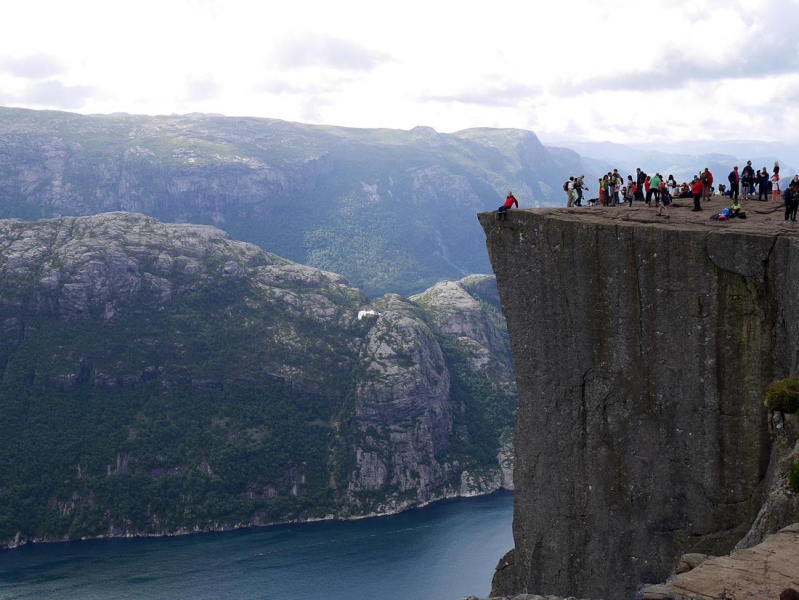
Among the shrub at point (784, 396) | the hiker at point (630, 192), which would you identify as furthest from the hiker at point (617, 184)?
the shrub at point (784, 396)

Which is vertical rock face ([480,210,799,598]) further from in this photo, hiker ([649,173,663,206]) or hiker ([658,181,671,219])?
hiker ([649,173,663,206])

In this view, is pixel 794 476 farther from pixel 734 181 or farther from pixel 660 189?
pixel 734 181

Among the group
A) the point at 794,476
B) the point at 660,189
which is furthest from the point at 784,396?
the point at 660,189

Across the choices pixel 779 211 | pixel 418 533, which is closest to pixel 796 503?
pixel 779 211

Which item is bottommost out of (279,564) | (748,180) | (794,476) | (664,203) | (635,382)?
(279,564)

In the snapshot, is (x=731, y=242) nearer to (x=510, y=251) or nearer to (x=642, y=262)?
(x=642, y=262)

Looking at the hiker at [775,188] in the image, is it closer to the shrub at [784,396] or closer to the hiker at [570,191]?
the hiker at [570,191]
